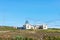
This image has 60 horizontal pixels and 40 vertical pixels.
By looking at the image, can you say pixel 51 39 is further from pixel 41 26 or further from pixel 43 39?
pixel 41 26

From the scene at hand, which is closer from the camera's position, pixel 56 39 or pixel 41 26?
pixel 56 39

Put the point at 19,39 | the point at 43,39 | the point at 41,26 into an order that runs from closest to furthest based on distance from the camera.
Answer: the point at 19,39 → the point at 43,39 → the point at 41,26

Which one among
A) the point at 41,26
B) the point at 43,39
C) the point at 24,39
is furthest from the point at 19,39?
the point at 41,26

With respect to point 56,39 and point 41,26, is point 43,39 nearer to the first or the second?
point 56,39

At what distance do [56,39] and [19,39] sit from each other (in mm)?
4047

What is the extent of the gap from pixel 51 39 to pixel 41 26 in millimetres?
74739

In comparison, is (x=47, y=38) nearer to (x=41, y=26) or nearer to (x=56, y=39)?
(x=56, y=39)

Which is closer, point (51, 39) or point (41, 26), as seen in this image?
point (51, 39)

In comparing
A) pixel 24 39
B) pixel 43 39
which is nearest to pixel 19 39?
pixel 24 39

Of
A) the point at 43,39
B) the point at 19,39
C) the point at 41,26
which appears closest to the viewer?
the point at 19,39

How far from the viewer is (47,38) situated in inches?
816

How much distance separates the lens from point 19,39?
1825 centimetres

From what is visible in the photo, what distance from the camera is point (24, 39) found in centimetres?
1895

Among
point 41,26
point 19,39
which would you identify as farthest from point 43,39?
point 41,26
